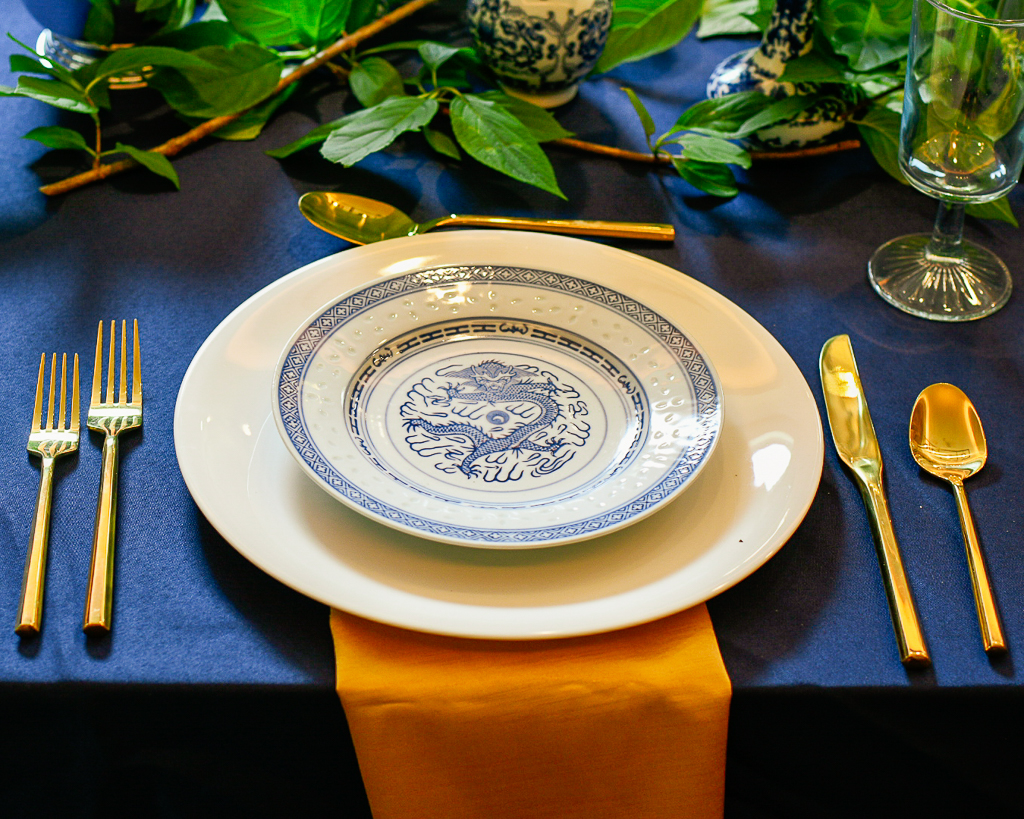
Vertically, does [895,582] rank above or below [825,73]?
below

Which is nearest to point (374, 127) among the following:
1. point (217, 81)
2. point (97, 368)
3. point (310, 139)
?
point (310, 139)

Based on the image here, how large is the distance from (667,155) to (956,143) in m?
0.25

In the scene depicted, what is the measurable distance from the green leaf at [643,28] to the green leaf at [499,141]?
170 mm

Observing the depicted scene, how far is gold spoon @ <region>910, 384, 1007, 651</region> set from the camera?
1.56 feet

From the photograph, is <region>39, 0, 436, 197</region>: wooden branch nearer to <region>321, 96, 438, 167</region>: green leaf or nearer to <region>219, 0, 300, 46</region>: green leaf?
<region>219, 0, 300, 46</region>: green leaf

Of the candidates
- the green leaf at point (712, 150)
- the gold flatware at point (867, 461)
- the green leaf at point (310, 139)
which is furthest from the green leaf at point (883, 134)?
the green leaf at point (310, 139)

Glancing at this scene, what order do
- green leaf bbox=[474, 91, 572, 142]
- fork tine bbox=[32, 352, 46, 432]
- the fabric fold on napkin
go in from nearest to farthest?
1. the fabric fold on napkin
2. fork tine bbox=[32, 352, 46, 432]
3. green leaf bbox=[474, 91, 572, 142]

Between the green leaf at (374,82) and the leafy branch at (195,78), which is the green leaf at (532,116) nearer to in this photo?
the green leaf at (374,82)

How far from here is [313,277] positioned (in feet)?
1.94

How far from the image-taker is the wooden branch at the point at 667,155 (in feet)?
2.57

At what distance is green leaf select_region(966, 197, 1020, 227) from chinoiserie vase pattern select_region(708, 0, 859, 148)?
15cm

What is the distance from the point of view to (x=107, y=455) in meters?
0.49

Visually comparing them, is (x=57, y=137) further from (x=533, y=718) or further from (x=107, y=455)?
(x=533, y=718)

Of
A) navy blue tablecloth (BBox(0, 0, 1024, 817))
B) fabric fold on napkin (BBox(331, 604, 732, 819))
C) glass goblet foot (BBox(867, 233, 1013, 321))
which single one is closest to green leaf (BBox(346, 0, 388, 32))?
navy blue tablecloth (BBox(0, 0, 1024, 817))
